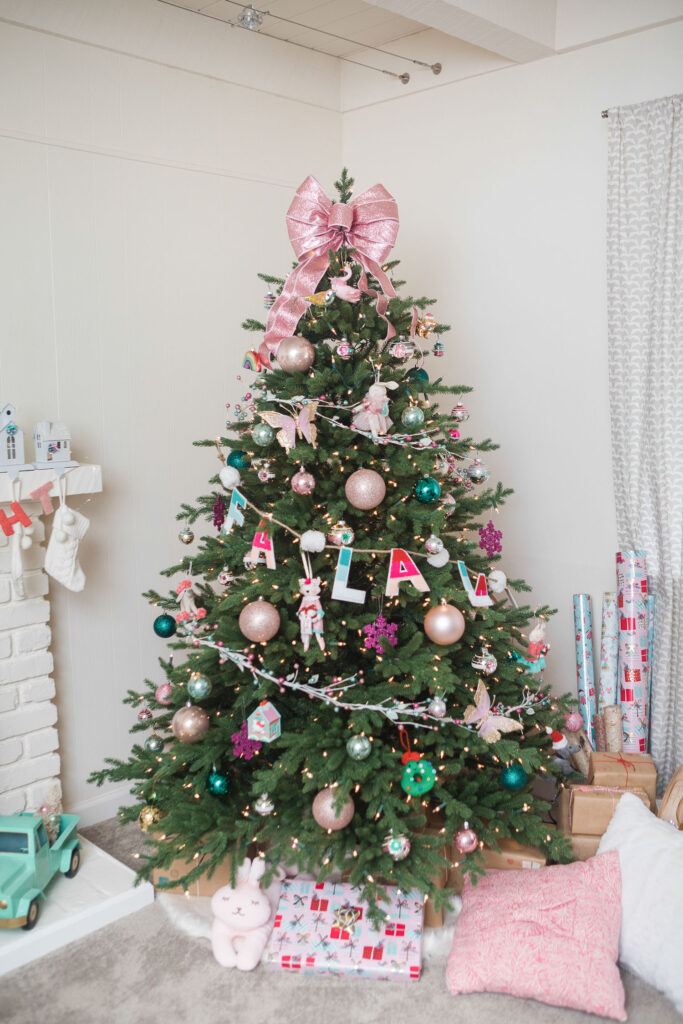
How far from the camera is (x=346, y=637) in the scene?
2.23 meters

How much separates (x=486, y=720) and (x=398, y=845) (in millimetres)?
394

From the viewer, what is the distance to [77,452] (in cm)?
281

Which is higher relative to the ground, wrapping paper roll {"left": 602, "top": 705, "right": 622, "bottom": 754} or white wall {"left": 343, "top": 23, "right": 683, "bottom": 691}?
white wall {"left": 343, "top": 23, "right": 683, "bottom": 691}

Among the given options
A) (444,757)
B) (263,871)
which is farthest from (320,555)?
(263,871)

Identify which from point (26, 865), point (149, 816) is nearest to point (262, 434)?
point (149, 816)

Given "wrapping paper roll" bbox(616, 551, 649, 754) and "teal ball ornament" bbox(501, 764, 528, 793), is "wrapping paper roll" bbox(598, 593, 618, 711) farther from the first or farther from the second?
"teal ball ornament" bbox(501, 764, 528, 793)

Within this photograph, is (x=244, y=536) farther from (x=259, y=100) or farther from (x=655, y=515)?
(x=259, y=100)

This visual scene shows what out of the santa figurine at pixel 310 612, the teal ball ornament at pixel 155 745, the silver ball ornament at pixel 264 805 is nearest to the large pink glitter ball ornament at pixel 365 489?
the santa figurine at pixel 310 612

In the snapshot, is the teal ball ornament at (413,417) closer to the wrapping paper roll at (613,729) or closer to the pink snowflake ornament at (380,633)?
the pink snowflake ornament at (380,633)

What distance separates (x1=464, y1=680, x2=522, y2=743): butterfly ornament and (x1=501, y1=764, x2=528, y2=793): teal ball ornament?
0.36ft

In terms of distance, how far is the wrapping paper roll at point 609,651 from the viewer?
2.88 meters

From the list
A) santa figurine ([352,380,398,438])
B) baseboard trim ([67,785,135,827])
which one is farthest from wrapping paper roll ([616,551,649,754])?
baseboard trim ([67,785,135,827])

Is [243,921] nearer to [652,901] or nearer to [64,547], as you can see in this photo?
[652,901]

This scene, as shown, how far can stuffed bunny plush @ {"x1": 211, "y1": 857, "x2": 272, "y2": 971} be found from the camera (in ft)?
7.06
